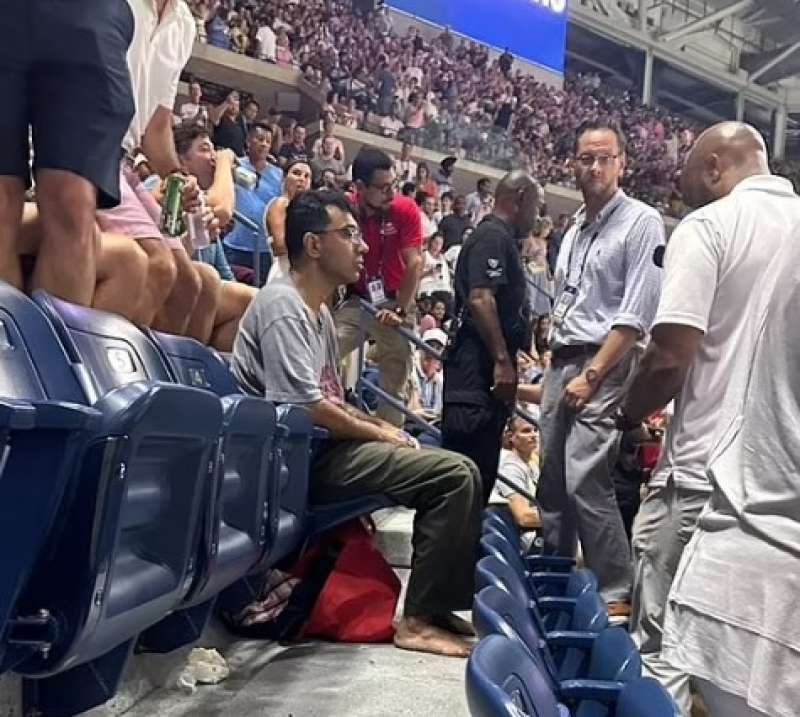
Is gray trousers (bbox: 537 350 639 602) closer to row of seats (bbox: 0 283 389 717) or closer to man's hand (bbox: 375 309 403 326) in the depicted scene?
row of seats (bbox: 0 283 389 717)

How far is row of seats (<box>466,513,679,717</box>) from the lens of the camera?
71 centimetres

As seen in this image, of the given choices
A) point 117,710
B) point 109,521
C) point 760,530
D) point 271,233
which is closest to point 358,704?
point 117,710

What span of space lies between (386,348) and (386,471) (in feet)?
5.37

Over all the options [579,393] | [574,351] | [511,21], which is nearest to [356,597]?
[579,393]

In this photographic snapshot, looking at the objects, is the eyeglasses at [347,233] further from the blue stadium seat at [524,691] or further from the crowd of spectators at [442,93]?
the crowd of spectators at [442,93]

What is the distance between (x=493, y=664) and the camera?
718 millimetres

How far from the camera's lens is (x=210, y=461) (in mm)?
1264

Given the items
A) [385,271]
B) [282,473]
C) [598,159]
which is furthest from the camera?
[385,271]

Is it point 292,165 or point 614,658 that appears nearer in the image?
point 614,658

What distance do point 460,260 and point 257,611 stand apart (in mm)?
1107

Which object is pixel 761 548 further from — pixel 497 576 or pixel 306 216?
pixel 306 216

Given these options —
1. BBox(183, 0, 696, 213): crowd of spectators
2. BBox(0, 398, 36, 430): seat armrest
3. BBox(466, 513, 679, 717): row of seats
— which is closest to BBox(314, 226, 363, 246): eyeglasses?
BBox(466, 513, 679, 717): row of seats

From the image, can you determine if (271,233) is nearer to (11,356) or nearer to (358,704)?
(358,704)

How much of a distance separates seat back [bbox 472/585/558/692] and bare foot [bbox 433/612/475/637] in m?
0.82
